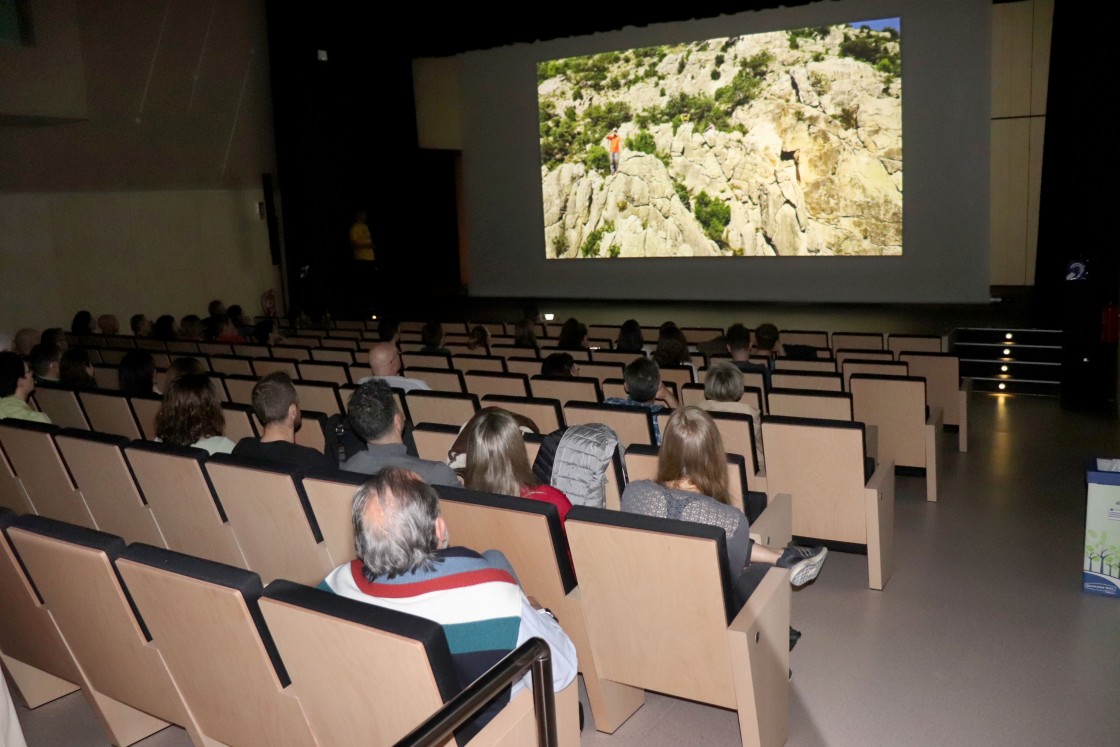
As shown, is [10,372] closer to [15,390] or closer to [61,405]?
[15,390]

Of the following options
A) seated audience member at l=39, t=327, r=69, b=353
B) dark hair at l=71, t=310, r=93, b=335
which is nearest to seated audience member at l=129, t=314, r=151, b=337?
dark hair at l=71, t=310, r=93, b=335

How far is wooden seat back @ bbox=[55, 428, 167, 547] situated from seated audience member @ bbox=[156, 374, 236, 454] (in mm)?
214

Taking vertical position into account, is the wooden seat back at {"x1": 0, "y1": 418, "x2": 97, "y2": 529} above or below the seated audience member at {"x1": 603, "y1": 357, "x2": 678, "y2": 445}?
below

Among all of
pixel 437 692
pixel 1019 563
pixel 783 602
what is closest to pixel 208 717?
pixel 437 692

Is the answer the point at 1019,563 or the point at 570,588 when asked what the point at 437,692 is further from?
the point at 1019,563

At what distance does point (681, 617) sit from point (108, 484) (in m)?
2.77

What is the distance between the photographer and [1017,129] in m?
12.3

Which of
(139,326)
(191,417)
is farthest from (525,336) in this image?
(139,326)

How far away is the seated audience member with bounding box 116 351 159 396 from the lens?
5.27 m

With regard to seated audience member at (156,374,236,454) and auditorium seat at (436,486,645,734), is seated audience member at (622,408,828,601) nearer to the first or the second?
auditorium seat at (436,486,645,734)

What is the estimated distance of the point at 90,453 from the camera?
3.93 m

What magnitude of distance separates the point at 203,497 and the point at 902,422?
4.00m

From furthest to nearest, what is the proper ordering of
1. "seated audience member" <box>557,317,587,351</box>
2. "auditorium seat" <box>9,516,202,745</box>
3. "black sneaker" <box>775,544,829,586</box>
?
"seated audience member" <box>557,317,587,351</box> → "black sneaker" <box>775,544,829,586</box> → "auditorium seat" <box>9,516,202,745</box>

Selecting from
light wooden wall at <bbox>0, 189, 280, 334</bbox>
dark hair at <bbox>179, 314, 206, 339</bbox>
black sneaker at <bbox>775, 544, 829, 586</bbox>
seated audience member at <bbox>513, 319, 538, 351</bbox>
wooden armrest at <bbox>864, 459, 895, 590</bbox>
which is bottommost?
wooden armrest at <bbox>864, 459, 895, 590</bbox>
